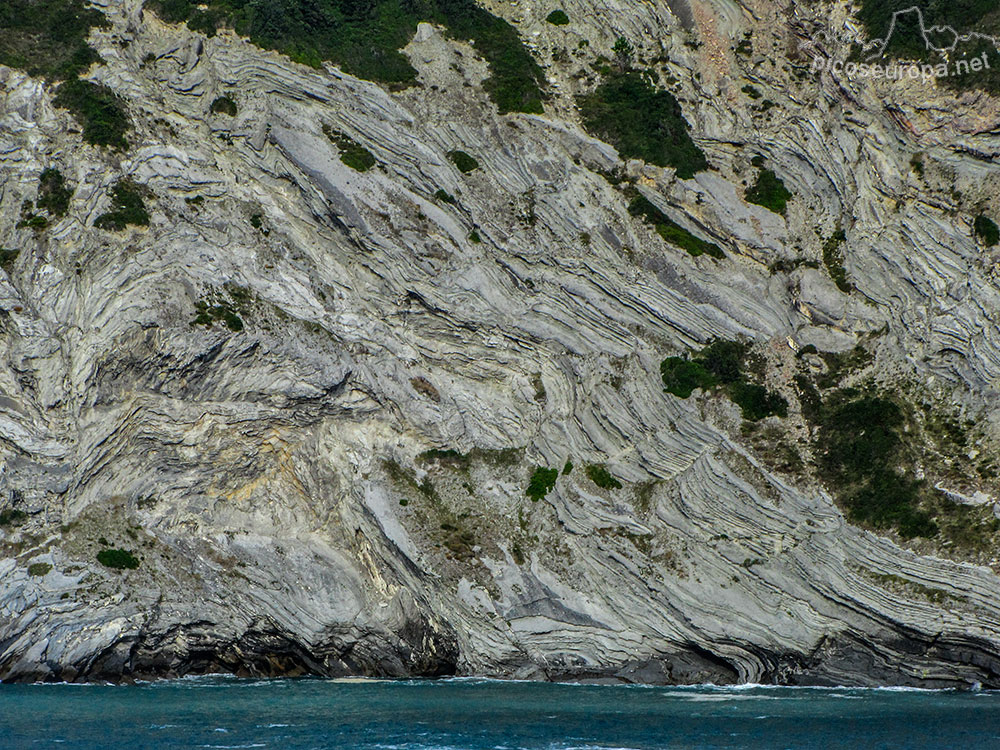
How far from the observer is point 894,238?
46031 millimetres

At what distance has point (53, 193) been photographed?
154 feet

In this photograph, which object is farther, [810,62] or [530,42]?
[530,42]

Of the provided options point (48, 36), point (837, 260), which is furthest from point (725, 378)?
point (48, 36)

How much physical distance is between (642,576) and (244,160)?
31.0 metres

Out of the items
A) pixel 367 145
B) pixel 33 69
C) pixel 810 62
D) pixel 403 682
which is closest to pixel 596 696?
pixel 403 682

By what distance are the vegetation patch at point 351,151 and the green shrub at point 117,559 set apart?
23411 mm

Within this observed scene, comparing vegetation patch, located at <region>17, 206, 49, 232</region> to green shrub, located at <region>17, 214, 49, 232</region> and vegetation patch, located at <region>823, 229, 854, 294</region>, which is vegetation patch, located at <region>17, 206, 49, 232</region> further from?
vegetation patch, located at <region>823, 229, 854, 294</region>

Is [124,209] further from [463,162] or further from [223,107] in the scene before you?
[463,162]

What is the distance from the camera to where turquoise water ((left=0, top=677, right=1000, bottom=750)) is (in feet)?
94.8

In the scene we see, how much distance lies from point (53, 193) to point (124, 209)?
146 inches

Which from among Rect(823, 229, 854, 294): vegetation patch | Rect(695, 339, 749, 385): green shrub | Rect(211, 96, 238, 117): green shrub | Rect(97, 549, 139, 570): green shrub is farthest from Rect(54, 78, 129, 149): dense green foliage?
Rect(823, 229, 854, 294): vegetation patch

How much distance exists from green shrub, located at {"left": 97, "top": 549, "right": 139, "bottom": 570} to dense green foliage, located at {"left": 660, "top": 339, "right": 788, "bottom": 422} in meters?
26.9

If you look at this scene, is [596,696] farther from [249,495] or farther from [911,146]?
[911,146]

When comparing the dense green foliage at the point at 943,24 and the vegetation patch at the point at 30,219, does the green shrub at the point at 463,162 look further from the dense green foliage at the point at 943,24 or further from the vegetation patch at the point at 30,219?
the dense green foliage at the point at 943,24
